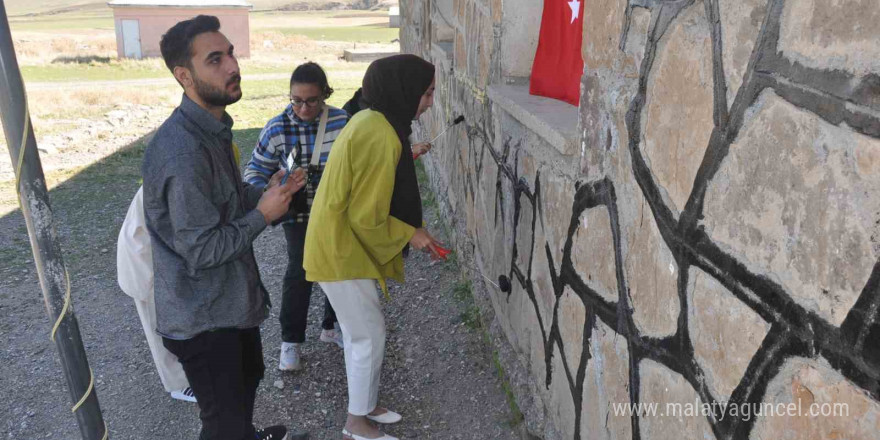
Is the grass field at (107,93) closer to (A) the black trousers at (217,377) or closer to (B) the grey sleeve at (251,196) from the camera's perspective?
(B) the grey sleeve at (251,196)

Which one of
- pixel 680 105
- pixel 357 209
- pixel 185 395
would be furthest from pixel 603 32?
pixel 185 395

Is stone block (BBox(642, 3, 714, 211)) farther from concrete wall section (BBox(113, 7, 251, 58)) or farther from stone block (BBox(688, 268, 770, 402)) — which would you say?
concrete wall section (BBox(113, 7, 251, 58))

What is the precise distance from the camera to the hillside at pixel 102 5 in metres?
85.5

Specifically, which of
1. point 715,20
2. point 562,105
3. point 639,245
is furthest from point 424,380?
point 715,20

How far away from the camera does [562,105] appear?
2863 millimetres

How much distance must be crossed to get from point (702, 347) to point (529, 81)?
2199 millimetres

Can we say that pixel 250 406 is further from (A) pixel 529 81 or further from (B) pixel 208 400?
(A) pixel 529 81

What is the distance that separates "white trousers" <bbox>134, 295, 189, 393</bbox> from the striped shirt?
1.03 metres

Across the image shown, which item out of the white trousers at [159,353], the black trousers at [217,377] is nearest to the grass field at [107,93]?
the white trousers at [159,353]

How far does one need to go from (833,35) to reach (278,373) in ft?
10.4

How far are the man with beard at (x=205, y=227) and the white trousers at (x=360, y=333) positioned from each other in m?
0.37

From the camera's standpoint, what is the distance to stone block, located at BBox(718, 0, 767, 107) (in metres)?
1.18

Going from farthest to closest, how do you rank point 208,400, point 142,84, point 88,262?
1. point 142,84
2. point 88,262
3. point 208,400

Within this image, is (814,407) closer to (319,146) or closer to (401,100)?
(401,100)
